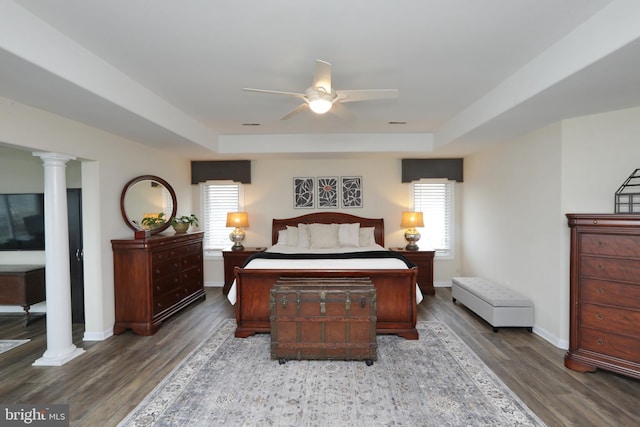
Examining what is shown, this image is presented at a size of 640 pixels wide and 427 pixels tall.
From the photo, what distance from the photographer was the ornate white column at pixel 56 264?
2.99 meters

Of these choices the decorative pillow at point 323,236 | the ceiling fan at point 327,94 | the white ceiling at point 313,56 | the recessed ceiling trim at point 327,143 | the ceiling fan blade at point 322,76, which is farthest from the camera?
the decorative pillow at point 323,236

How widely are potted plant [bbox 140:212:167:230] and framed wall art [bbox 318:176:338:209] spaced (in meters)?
2.68

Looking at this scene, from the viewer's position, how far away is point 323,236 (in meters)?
5.18

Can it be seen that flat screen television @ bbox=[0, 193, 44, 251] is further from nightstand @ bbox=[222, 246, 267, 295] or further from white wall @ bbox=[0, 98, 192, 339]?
nightstand @ bbox=[222, 246, 267, 295]

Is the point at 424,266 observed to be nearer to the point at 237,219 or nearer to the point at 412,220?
the point at 412,220

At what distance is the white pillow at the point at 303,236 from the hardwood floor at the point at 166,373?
76.2 inches

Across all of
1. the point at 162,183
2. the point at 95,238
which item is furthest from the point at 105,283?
the point at 162,183

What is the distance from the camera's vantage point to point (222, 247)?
586 cm

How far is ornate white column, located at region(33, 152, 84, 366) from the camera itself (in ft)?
9.81

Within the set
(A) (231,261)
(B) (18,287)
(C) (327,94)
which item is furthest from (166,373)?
(C) (327,94)

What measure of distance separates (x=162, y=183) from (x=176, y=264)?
129cm

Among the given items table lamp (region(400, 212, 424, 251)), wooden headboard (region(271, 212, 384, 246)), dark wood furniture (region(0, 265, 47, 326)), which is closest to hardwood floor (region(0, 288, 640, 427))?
dark wood furniture (region(0, 265, 47, 326))

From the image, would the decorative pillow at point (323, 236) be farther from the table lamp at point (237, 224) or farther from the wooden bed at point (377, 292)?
the wooden bed at point (377, 292)

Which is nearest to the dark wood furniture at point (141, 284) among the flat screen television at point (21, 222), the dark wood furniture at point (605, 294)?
the flat screen television at point (21, 222)
